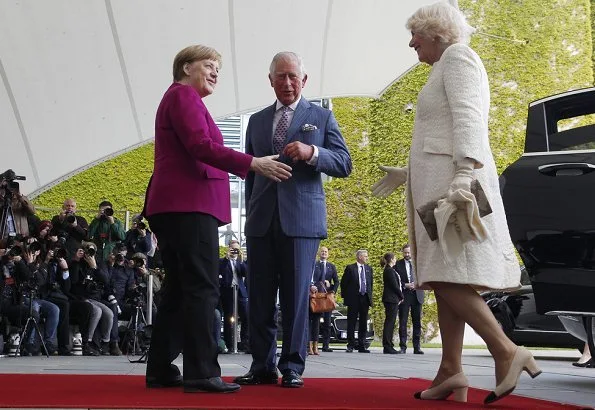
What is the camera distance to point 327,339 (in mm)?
16516

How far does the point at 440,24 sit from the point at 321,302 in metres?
11.3

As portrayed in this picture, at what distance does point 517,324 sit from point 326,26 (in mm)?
3759

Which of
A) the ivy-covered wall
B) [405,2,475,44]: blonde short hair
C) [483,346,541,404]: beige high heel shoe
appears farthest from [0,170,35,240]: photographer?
the ivy-covered wall

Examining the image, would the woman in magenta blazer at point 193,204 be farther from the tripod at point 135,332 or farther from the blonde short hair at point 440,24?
the tripod at point 135,332

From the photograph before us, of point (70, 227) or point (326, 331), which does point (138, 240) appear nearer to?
point (70, 227)

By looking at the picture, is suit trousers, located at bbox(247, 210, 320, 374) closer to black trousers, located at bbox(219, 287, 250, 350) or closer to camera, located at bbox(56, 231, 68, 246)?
camera, located at bbox(56, 231, 68, 246)

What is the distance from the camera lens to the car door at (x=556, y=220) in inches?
190

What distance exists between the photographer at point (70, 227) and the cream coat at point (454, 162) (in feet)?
29.6

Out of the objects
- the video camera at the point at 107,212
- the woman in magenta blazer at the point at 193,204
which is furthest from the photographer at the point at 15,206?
the woman in magenta blazer at the point at 193,204

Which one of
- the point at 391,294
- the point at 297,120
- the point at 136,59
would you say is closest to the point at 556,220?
the point at 297,120

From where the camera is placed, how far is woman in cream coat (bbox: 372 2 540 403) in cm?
387

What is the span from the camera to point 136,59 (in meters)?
9.94

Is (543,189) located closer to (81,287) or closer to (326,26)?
(326,26)

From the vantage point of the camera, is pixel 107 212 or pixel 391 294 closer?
pixel 107 212
